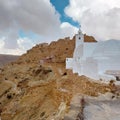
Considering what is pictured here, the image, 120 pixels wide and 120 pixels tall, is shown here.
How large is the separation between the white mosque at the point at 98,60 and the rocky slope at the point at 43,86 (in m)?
1.52

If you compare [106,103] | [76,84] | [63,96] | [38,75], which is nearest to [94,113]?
[106,103]

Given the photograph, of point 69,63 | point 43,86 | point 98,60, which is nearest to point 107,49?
point 98,60

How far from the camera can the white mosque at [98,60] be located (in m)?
32.4

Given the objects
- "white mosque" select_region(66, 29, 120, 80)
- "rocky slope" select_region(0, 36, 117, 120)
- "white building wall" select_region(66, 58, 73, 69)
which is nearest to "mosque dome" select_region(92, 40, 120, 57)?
"white mosque" select_region(66, 29, 120, 80)

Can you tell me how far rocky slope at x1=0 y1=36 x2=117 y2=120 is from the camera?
24.1 m

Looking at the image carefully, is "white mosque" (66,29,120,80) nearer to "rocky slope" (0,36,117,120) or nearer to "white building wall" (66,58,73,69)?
"white building wall" (66,58,73,69)

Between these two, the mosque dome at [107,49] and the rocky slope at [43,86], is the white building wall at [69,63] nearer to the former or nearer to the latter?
the rocky slope at [43,86]

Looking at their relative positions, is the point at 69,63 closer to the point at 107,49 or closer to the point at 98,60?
the point at 98,60

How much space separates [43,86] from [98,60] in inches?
265

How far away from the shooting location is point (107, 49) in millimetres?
34500

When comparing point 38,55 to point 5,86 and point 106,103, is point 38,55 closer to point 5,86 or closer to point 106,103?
point 5,86

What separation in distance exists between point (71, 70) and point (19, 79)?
25.7 feet

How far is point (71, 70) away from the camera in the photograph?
3531cm

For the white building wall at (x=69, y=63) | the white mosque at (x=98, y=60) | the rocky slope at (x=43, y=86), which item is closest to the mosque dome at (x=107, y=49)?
the white mosque at (x=98, y=60)
